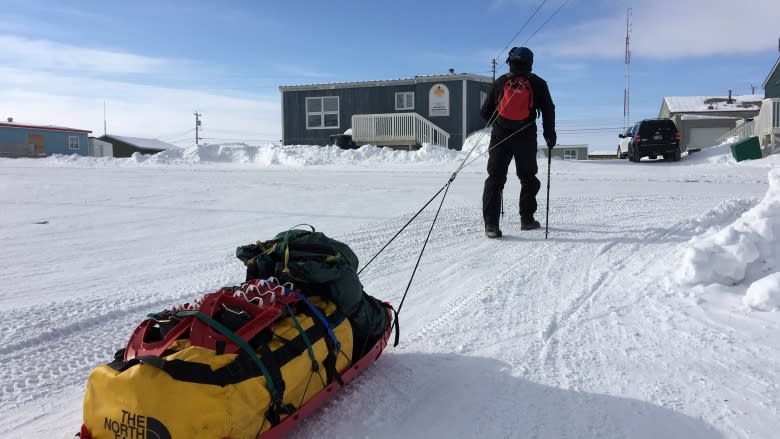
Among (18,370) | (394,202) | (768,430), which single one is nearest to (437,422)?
(768,430)

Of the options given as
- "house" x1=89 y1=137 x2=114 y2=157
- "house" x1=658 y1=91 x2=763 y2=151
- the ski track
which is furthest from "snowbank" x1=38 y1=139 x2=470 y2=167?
"house" x1=89 y1=137 x2=114 y2=157

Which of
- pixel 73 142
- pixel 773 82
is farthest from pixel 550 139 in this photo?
pixel 73 142

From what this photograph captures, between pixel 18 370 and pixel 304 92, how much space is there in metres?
25.2

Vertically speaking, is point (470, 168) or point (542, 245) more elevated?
point (470, 168)

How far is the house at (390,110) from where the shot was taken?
2402 cm

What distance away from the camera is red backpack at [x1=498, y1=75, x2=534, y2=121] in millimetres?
5762

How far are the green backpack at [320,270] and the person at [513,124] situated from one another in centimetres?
344

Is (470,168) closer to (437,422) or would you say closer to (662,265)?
(662,265)

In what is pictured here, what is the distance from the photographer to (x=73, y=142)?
1738 inches

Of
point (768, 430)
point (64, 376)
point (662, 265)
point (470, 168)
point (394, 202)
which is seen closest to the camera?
point (768, 430)

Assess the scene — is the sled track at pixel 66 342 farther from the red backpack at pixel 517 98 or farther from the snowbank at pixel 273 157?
the snowbank at pixel 273 157

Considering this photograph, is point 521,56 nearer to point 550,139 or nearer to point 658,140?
point 550,139

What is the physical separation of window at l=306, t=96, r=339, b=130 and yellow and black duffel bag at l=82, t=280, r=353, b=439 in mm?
24970

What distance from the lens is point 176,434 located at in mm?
1683
